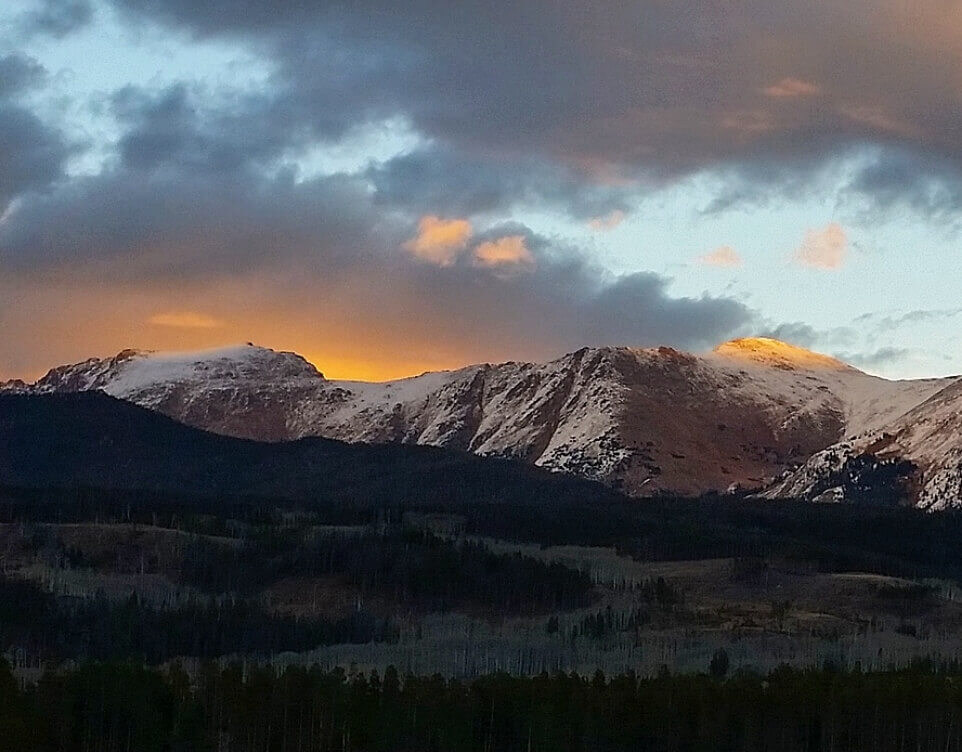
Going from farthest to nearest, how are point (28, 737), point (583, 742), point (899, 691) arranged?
point (899, 691), point (583, 742), point (28, 737)

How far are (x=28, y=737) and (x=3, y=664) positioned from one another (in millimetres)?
14688

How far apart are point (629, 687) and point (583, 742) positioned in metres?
14.3

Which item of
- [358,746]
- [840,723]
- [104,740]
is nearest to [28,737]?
[104,740]

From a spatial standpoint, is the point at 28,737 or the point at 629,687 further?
the point at 629,687

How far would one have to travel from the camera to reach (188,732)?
14112 centimetres

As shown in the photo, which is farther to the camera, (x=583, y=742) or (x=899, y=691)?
(x=899, y=691)

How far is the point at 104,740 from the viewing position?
141375 mm

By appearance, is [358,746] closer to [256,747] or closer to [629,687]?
[256,747]

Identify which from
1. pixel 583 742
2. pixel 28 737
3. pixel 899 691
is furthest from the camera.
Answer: pixel 899 691

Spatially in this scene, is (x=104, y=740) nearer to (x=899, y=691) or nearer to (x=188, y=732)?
(x=188, y=732)

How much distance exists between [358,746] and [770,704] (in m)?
32.3

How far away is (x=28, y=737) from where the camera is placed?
134250 millimetres

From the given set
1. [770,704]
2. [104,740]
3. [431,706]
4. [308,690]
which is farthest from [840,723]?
[104,740]

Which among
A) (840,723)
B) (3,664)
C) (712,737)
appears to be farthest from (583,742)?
(3,664)
